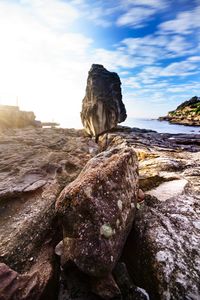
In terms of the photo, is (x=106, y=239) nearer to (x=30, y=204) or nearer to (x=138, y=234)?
(x=138, y=234)

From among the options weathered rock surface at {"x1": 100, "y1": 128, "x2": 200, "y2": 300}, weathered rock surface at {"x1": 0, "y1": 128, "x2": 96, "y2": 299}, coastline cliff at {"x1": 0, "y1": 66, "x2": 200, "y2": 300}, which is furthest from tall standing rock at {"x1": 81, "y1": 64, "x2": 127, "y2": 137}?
weathered rock surface at {"x1": 100, "y1": 128, "x2": 200, "y2": 300}

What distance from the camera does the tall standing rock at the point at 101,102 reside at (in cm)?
3450

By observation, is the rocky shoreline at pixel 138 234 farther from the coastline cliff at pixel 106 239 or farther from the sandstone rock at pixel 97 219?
the sandstone rock at pixel 97 219

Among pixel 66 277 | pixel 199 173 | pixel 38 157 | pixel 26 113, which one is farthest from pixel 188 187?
pixel 26 113

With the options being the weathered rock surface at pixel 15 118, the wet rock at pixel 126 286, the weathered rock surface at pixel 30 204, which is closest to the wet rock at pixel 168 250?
the wet rock at pixel 126 286

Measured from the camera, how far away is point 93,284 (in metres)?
5.58

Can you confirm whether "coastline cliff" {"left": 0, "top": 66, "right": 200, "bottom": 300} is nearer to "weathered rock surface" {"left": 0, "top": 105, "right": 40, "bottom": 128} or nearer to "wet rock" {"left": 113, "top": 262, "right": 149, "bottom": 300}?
"wet rock" {"left": 113, "top": 262, "right": 149, "bottom": 300}

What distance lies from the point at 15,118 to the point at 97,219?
4335 centimetres

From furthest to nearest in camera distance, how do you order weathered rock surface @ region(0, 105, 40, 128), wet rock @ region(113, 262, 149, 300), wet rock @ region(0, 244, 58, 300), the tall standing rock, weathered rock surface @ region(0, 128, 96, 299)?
weathered rock surface @ region(0, 105, 40, 128) < the tall standing rock < weathered rock surface @ region(0, 128, 96, 299) < wet rock @ region(113, 262, 149, 300) < wet rock @ region(0, 244, 58, 300)

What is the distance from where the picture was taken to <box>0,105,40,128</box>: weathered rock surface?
133 feet

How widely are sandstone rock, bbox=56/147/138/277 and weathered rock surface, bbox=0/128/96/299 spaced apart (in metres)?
1.53

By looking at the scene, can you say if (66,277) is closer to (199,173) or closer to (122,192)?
(122,192)

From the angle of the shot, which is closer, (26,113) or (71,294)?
(71,294)

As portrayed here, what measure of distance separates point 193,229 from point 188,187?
9.87 feet
